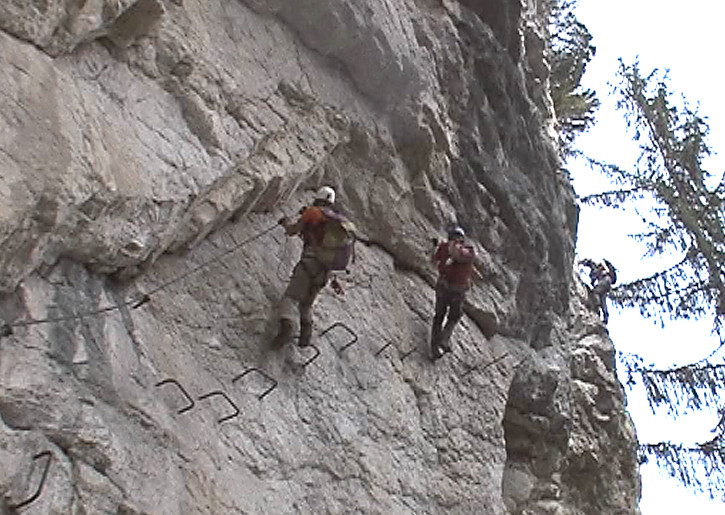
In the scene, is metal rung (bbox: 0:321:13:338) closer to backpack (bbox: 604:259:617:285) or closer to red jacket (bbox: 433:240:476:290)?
red jacket (bbox: 433:240:476:290)

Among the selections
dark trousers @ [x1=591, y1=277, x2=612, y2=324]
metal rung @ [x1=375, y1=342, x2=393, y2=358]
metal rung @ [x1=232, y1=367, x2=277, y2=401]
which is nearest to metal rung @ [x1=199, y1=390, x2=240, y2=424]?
metal rung @ [x1=232, y1=367, x2=277, y2=401]

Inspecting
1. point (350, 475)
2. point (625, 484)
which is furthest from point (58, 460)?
point (625, 484)

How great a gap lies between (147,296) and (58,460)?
6.10ft

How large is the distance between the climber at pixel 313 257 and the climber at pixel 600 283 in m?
10.2

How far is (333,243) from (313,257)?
0.23 meters

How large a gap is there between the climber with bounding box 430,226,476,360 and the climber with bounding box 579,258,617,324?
7.73 metres

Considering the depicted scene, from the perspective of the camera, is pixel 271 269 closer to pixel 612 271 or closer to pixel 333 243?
pixel 333 243

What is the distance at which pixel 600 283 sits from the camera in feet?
62.9

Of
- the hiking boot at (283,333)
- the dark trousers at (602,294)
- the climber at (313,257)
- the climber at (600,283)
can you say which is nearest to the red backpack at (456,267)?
the climber at (313,257)

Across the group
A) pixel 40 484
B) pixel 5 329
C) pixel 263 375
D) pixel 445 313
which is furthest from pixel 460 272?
pixel 40 484

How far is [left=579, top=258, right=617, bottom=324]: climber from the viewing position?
1852 cm

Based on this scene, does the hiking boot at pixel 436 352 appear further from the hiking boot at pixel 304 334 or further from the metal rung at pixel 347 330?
the hiking boot at pixel 304 334

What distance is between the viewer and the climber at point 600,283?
18.5m

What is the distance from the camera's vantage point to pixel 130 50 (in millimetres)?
7961
